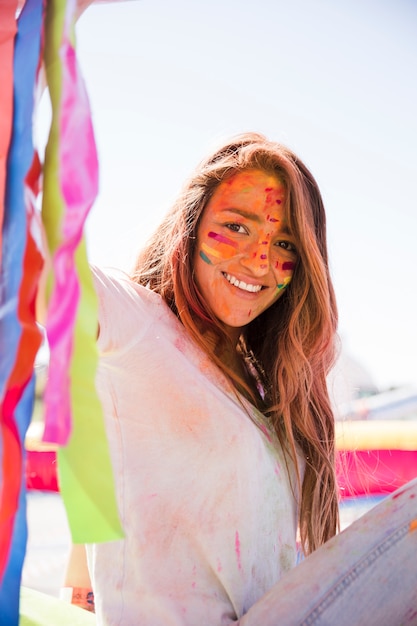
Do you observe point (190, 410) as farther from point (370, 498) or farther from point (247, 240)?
point (370, 498)

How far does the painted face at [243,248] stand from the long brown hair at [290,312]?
2 cm

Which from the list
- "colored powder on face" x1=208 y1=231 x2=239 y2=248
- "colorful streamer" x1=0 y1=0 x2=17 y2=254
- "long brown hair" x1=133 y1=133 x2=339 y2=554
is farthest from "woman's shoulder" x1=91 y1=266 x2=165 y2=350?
"colorful streamer" x1=0 y1=0 x2=17 y2=254

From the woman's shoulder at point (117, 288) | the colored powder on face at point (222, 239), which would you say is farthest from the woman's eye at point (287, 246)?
the woman's shoulder at point (117, 288)

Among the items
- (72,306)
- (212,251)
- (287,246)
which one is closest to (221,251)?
(212,251)

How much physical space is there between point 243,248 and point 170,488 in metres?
0.54

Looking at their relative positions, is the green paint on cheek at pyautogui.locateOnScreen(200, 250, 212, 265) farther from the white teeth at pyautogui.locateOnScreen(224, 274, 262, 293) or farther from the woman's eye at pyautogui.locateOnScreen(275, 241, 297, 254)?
the woman's eye at pyautogui.locateOnScreen(275, 241, 297, 254)

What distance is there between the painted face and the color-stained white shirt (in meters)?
0.20

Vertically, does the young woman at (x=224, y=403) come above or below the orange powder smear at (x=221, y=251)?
below

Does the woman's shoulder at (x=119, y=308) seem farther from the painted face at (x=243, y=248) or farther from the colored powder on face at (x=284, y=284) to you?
the colored powder on face at (x=284, y=284)

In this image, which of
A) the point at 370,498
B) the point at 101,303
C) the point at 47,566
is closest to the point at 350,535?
the point at 101,303

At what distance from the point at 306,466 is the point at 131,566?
0.49m

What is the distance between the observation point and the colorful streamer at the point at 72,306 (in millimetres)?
840

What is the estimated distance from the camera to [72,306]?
0.86m

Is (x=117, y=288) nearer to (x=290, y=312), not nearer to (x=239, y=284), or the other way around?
(x=239, y=284)
